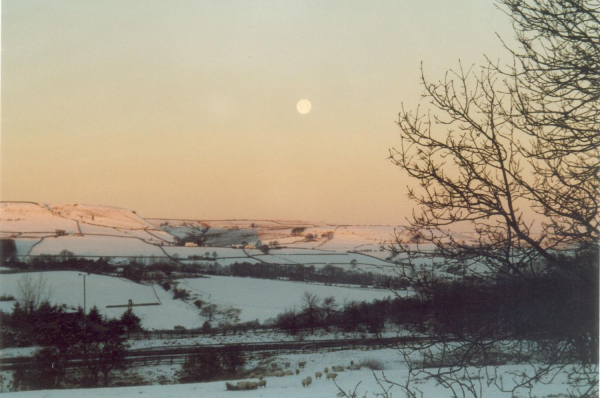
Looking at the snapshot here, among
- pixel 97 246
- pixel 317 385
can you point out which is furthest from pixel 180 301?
pixel 317 385

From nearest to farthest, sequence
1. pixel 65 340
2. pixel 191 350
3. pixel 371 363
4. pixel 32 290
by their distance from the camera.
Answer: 1. pixel 371 363
2. pixel 191 350
3. pixel 65 340
4. pixel 32 290

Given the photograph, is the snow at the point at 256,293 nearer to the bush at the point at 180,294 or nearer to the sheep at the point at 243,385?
the bush at the point at 180,294

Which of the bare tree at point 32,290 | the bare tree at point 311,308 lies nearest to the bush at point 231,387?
the bare tree at point 311,308

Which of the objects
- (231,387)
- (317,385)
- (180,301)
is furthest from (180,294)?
(317,385)

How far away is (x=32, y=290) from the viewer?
18.8m

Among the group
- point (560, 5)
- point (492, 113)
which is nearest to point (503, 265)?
point (492, 113)

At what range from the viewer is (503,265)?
389 centimetres

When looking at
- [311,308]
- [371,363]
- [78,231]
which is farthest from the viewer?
[78,231]

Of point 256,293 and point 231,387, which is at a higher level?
point 256,293

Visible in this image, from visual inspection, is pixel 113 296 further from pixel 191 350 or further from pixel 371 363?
pixel 371 363

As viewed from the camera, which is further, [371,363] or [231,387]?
[371,363]

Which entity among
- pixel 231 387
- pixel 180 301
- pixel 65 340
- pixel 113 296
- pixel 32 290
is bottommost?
pixel 231 387

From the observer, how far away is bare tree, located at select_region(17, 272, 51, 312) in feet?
58.2

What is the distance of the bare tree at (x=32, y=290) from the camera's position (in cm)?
1775
